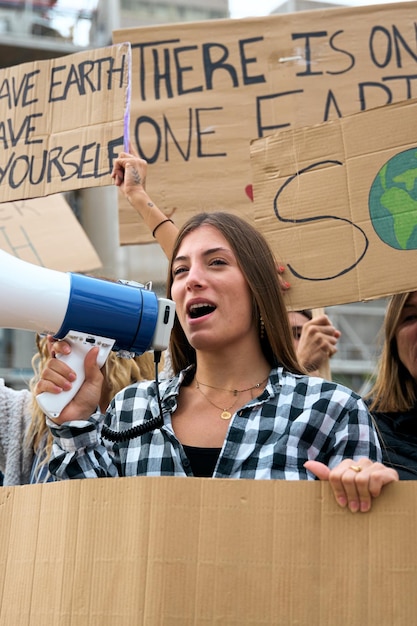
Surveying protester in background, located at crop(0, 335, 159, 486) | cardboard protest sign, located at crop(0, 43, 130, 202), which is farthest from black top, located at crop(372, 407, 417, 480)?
cardboard protest sign, located at crop(0, 43, 130, 202)

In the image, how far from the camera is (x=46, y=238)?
10.6 ft

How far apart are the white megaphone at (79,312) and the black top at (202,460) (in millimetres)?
198

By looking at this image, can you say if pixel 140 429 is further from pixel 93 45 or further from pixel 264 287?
pixel 93 45

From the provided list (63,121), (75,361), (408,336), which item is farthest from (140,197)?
(75,361)

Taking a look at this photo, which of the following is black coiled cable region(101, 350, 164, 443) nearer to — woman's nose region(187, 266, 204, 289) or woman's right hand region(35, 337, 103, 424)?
woman's right hand region(35, 337, 103, 424)

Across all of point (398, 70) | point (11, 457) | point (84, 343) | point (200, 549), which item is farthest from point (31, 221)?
point (200, 549)

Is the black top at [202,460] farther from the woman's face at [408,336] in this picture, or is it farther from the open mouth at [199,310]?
the woman's face at [408,336]

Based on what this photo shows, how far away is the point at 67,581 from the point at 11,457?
1076 mm

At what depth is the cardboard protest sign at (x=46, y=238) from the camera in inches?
126

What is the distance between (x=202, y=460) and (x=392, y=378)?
2.81 ft

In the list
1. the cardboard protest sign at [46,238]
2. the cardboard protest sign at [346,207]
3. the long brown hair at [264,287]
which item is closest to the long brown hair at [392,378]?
the cardboard protest sign at [346,207]

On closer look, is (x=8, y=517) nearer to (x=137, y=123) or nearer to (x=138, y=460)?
(x=138, y=460)

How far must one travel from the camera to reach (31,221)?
3.27 meters

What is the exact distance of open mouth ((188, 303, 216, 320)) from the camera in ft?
6.00
